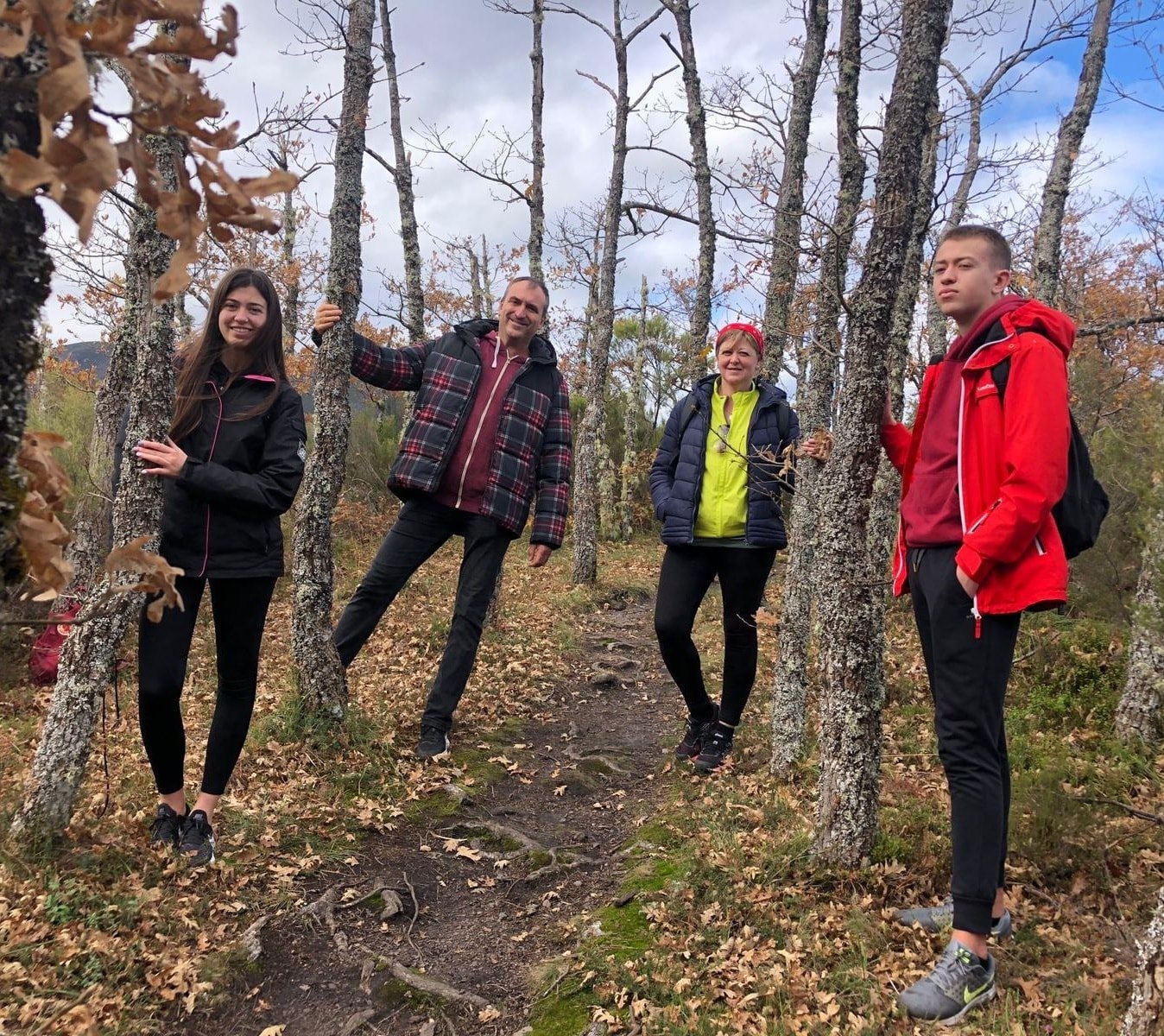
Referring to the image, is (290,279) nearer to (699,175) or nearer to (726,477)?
(699,175)

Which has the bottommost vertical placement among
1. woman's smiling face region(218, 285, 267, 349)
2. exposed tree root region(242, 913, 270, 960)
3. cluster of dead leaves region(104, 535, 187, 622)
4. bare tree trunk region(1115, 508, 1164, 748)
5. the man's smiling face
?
exposed tree root region(242, 913, 270, 960)

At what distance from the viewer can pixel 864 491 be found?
128 inches

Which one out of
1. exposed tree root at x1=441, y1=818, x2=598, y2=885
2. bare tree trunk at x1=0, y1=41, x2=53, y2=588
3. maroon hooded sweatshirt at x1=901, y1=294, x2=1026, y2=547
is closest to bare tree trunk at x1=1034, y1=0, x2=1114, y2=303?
maroon hooded sweatshirt at x1=901, y1=294, x2=1026, y2=547

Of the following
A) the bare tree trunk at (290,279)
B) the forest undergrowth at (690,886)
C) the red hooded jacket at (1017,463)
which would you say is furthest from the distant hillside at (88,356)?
the red hooded jacket at (1017,463)

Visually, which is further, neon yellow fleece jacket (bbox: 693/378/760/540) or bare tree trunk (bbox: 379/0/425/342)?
bare tree trunk (bbox: 379/0/425/342)

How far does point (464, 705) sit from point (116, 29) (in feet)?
18.0

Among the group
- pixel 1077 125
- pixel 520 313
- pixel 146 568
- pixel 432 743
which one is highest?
pixel 1077 125

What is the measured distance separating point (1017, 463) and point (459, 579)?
11.0 ft

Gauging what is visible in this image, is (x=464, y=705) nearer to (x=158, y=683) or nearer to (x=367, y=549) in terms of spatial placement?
(x=158, y=683)

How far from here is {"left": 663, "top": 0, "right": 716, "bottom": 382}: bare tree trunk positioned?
12.7m

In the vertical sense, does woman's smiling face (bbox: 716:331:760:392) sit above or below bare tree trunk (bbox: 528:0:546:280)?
below

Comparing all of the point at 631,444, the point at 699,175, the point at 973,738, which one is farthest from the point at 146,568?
the point at 631,444

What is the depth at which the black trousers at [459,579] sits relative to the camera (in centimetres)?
496

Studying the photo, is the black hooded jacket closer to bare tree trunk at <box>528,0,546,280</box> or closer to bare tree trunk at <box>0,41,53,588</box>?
bare tree trunk at <box>0,41,53,588</box>
